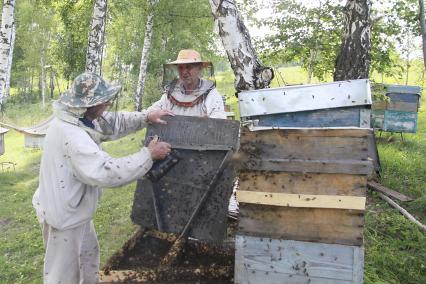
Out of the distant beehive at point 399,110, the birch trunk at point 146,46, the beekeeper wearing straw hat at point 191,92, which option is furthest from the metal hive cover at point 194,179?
the birch trunk at point 146,46

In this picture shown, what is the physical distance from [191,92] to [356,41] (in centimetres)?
325

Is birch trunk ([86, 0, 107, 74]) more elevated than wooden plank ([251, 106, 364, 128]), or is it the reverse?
birch trunk ([86, 0, 107, 74])

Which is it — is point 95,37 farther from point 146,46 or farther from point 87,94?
point 87,94

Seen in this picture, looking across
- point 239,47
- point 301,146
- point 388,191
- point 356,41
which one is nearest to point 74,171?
point 301,146

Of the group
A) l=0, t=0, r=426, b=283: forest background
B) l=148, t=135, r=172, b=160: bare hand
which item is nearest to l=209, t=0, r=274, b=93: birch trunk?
l=0, t=0, r=426, b=283: forest background

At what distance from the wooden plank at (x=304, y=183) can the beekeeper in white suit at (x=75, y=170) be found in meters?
0.86

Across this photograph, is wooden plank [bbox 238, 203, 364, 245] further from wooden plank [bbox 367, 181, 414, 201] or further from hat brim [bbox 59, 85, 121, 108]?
wooden plank [bbox 367, 181, 414, 201]

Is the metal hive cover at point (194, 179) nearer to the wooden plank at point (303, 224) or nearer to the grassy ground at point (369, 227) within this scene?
the wooden plank at point (303, 224)

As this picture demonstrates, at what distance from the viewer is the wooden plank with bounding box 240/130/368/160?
2348 mm

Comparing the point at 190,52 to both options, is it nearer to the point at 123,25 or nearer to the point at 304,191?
the point at 304,191

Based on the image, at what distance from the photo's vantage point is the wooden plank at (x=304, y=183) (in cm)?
233

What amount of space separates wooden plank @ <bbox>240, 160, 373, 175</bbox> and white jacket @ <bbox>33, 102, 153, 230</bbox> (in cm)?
87

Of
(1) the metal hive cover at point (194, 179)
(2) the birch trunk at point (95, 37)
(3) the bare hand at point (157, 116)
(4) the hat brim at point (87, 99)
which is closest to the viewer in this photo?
(4) the hat brim at point (87, 99)

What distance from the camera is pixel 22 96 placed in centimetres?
3547
